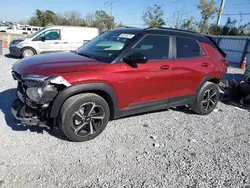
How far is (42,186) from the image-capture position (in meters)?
2.25

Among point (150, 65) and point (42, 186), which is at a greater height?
point (150, 65)

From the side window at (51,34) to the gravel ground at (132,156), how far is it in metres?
7.03

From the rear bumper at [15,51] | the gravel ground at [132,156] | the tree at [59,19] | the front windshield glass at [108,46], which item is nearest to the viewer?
the gravel ground at [132,156]

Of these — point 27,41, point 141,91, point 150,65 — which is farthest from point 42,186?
point 27,41

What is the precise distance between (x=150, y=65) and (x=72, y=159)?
75.1 inches

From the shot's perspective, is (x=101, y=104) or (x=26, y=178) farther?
(x=101, y=104)

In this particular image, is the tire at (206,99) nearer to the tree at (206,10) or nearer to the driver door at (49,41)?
the driver door at (49,41)

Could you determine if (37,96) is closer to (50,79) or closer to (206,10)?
(50,79)

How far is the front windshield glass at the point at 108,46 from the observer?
3255 millimetres

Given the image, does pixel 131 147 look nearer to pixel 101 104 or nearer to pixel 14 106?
pixel 101 104

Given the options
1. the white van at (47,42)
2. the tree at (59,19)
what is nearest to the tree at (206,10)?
the white van at (47,42)

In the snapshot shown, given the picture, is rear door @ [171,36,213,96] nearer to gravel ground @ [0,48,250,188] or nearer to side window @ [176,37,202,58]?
side window @ [176,37,202,58]

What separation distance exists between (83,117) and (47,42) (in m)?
8.33

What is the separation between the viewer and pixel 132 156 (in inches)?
114
